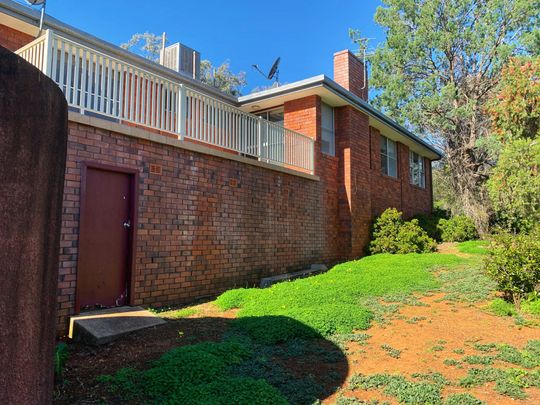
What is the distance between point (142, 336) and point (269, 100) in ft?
26.2

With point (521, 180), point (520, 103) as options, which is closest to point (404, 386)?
point (521, 180)

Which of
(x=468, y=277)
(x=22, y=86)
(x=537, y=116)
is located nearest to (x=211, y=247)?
(x=468, y=277)

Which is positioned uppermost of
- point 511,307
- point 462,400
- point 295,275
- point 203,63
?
point 203,63

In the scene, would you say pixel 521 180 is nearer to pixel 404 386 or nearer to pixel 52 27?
pixel 404 386

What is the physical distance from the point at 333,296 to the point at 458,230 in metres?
10.4

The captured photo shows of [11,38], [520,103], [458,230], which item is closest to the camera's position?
[11,38]

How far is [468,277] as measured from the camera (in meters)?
7.75

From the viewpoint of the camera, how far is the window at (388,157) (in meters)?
14.5

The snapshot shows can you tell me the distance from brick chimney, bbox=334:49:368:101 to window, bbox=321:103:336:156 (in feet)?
6.51

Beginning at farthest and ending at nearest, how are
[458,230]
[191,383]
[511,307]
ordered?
[458,230], [511,307], [191,383]

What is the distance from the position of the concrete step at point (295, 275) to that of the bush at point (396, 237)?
2598mm

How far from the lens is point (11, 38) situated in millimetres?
7469

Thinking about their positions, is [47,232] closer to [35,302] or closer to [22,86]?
[35,302]

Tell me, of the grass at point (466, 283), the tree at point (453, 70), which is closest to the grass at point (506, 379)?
the grass at point (466, 283)
